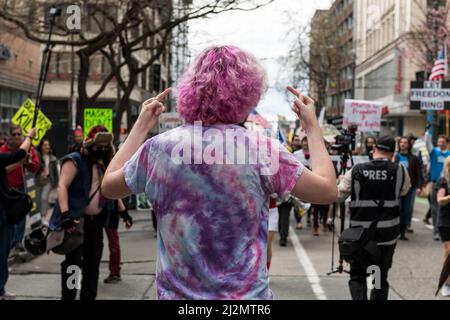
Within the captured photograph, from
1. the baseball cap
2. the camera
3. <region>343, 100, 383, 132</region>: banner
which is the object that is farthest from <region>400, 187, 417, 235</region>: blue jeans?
the baseball cap

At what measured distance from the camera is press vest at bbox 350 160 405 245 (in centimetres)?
581

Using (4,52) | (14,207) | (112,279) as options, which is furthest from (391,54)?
(14,207)

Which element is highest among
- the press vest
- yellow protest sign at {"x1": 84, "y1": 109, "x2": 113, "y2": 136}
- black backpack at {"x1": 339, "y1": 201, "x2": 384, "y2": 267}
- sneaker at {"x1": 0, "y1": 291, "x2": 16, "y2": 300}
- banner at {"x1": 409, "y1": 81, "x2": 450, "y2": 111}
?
banner at {"x1": 409, "y1": 81, "x2": 450, "y2": 111}

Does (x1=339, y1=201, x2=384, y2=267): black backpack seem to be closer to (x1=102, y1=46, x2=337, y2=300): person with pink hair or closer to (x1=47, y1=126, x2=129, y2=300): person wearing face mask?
(x1=47, y1=126, x2=129, y2=300): person wearing face mask

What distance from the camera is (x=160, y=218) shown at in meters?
2.22

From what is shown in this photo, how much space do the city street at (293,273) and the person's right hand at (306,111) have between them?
501 cm

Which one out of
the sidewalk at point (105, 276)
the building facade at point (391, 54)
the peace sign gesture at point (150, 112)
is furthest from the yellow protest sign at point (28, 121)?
the peace sign gesture at point (150, 112)

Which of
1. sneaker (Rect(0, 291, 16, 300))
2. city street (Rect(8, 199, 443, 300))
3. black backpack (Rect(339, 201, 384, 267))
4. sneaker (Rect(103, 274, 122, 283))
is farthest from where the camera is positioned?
sneaker (Rect(103, 274, 122, 283))

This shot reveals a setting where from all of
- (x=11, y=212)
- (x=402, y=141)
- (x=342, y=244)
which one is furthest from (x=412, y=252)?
(x=11, y=212)

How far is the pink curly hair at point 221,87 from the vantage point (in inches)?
86.0

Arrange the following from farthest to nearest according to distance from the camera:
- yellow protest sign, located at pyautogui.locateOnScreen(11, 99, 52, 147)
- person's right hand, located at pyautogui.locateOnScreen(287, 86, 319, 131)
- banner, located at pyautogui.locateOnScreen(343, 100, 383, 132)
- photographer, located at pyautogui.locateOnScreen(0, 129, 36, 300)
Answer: banner, located at pyautogui.locateOnScreen(343, 100, 383, 132)
yellow protest sign, located at pyautogui.locateOnScreen(11, 99, 52, 147)
photographer, located at pyautogui.locateOnScreen(0, 129, 36, 300)
person's right hand, located at pyautogui.locateOnScreen(287, 86, 319, 131)

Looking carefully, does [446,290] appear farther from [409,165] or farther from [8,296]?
[409,165]

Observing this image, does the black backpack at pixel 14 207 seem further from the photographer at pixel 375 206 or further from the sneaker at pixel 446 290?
the sneaker at pixel 446 290
